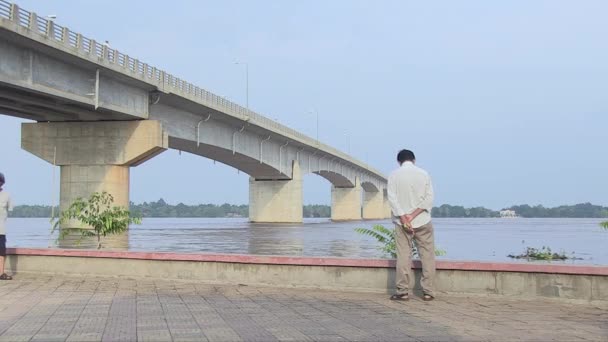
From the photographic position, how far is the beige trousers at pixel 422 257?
770cm

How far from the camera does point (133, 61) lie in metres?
32.8

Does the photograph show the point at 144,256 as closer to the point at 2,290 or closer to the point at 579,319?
the point at 2,290

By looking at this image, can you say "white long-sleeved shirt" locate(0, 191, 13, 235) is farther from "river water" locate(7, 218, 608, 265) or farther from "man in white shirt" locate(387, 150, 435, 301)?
"river water" locate(7, 218, 608, 265)

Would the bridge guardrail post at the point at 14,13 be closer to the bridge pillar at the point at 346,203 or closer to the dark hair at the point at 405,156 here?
the dark hair at the point at 405,156

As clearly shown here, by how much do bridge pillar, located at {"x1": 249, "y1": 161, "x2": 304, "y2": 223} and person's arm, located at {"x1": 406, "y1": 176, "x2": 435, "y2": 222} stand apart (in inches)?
2316

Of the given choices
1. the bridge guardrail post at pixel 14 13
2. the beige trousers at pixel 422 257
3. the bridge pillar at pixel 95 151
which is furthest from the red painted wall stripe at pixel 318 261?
the bridge pillar at pixel 95 151

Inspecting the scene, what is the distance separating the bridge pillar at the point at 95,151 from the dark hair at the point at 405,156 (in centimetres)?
2885

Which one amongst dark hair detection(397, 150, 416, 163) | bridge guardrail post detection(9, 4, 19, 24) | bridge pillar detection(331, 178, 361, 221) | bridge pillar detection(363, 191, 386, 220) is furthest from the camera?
bridge pillar detection(363, 191, 386, 220)

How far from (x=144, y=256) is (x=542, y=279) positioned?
5.78 metres

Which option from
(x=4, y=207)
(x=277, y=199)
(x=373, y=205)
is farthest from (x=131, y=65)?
(x=373, y=205)

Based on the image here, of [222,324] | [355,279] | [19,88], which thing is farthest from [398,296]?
[19,88]

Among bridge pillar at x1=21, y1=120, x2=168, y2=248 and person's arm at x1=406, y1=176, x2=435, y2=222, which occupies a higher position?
bridge pillar at x1=21, y1=120, x2=168, y2=248

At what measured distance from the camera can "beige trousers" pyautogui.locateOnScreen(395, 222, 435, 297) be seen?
7.70 m

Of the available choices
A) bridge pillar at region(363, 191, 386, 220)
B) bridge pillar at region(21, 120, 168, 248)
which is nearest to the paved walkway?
bridge pillar at region(21, 120, 168, 248)
